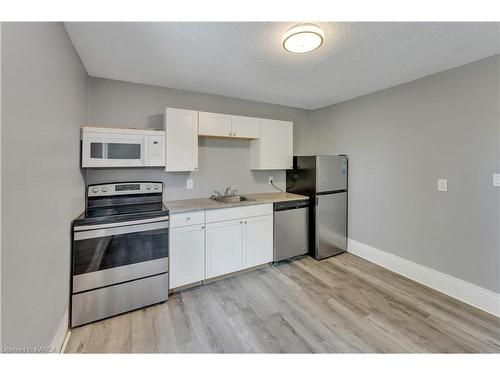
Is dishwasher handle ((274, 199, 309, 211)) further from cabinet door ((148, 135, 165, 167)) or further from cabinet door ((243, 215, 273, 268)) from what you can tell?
cabinet door ((148, 135, 165, 167))

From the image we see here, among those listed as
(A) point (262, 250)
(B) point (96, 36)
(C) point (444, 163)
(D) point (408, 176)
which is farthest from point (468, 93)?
(B) point (96, 36)

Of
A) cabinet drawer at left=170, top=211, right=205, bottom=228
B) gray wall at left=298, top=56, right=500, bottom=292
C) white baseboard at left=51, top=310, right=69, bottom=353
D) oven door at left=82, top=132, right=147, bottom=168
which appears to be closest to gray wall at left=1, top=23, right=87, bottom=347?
white baseboard at left=51, top=310, right=69, bottom=353

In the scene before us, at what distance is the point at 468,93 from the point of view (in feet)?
6.88

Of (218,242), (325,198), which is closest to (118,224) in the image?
(218,242)

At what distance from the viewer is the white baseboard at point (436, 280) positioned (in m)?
2.01

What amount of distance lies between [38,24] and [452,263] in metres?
3.84

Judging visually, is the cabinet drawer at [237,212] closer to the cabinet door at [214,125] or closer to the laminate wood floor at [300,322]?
the laminate wood floor at [300,322]

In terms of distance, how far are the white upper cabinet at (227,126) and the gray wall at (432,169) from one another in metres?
1.51

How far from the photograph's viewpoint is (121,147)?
221cm

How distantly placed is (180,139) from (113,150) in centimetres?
68

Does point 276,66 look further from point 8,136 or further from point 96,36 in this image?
point 8,136

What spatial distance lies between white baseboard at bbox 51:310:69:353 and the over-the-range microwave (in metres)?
1.28

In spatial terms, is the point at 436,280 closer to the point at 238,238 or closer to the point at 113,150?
the point at 238,238

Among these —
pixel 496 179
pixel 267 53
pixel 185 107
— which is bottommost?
pixel 496 179
